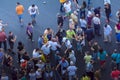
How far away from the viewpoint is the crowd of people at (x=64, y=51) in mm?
20422

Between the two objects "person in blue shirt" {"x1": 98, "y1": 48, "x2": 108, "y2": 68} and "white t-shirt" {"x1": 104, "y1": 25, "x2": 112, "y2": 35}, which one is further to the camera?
"white t-shirt" {"x1": 104, "y1": 25, "x2": 112, "y2": 35}

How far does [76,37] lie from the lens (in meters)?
23.2

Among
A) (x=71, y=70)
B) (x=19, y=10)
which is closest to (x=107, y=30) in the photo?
(x=71, y=70)

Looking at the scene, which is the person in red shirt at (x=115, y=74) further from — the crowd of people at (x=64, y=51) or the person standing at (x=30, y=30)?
the person standing at (x=30, y=30)

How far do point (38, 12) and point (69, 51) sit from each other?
7.27m

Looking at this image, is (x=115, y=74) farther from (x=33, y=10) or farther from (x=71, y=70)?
(x=33, y=10)

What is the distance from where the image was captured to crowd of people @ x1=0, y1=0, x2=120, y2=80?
20.4 meters

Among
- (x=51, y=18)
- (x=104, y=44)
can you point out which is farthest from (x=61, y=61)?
(x=51, y=18)

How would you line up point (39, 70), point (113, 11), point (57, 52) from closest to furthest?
point (39, 70) → point (57, 52) → point (113, 11)

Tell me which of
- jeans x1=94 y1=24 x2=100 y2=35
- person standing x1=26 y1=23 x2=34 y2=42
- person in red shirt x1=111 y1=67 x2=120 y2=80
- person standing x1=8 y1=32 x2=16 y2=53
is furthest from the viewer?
jeans x1=94 y1=24 x2=100 y2=35

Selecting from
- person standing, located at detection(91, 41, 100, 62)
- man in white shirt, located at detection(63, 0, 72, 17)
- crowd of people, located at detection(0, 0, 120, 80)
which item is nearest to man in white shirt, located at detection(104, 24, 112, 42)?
crowd of people, located at detection(0, 0, 120, 80)

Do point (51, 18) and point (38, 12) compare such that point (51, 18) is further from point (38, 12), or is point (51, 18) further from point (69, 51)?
point (69, 51)

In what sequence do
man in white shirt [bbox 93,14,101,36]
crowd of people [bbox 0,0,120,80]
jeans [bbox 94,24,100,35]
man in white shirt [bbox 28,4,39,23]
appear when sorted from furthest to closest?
man in white shirt [bbox 28,4,39,23] < jeans [bbox 94,24,100,35] < man in white shirt [bbox 93,14,101,36] < crowd of people [bbox 0,0,120,80]

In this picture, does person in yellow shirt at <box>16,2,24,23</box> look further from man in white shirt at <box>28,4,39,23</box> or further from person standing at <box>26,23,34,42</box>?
person standing at <box>26,23,34,42</box>
